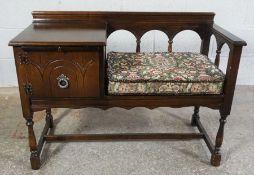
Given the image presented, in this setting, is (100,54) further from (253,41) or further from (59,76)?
(253,41)

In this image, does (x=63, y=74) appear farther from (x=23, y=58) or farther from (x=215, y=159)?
(x=215, y=159)

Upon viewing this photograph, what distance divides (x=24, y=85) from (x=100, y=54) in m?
0.42

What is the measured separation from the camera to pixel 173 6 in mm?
2430

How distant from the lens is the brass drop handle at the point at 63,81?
1.47 metres

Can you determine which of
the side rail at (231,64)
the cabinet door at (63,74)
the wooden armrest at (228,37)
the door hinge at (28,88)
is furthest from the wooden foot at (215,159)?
the door hinge at (28,88)

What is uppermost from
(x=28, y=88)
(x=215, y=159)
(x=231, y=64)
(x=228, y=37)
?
(x=228, y=37)

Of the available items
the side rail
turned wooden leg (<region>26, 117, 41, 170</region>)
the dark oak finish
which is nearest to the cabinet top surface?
the dark oak finish

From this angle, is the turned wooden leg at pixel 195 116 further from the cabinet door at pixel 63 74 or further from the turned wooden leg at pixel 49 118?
the turned wooden leg at pixel 49 118

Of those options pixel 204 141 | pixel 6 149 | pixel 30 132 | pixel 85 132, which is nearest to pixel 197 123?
pixel 204 141

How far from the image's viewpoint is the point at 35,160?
167 centimetres

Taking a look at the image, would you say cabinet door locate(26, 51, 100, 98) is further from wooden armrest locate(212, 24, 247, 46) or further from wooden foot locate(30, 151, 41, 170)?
wooden armrest locate(212, 24, 247, 46)

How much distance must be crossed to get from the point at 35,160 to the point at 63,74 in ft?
1.88

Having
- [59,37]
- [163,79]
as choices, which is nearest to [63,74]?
[59,37]

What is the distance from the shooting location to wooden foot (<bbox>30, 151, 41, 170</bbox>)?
1668 mm
